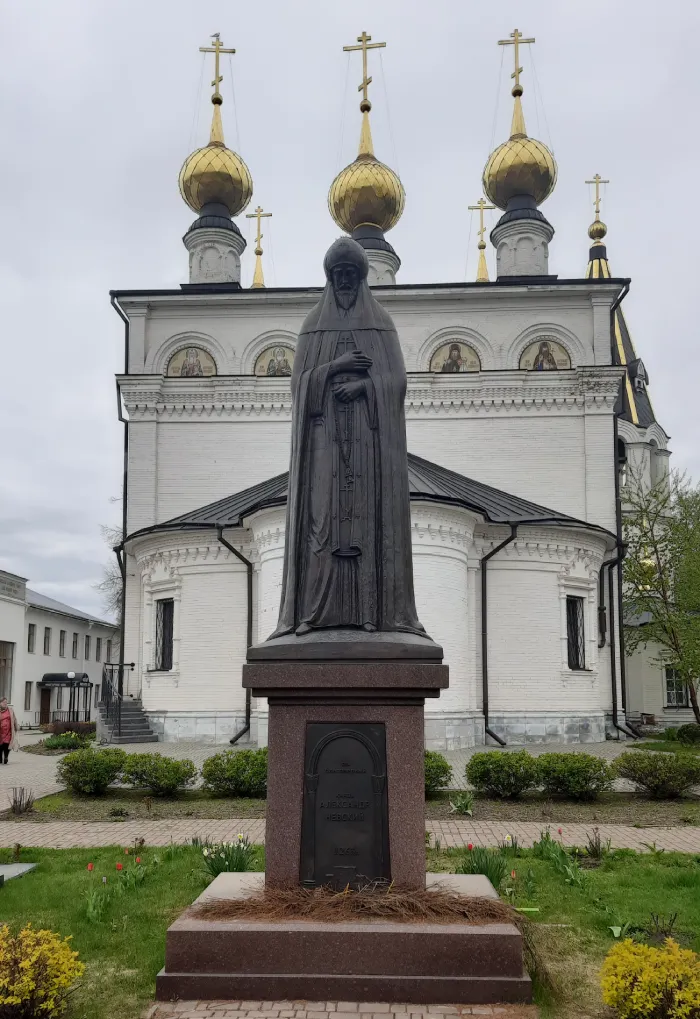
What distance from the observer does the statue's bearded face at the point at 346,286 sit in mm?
6156

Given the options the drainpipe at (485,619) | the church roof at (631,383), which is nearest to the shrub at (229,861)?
the drainpipe at (485,619)

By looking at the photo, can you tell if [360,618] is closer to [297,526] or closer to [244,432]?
[297,526]

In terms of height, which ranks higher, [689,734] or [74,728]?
[689,734]

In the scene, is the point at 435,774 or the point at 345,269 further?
the point at 435,774

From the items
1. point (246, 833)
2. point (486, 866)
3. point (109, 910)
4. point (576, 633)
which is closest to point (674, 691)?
point (576, 633)

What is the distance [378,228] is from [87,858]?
71.7 ft

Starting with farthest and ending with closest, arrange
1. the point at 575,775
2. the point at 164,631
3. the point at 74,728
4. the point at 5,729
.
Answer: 1. the point at 74,728
2. the point at 164,631
3. the point at 5,729
4. the point at 575,775

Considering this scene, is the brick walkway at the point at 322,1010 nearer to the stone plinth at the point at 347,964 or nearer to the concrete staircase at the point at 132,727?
the stone plinth at the point at 347,964

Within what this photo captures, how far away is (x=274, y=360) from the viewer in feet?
77.4

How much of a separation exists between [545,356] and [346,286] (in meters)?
17.7

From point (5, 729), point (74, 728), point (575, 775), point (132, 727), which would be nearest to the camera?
Result: point (575, 775)

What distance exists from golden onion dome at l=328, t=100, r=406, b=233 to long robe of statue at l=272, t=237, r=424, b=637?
68.5 ft

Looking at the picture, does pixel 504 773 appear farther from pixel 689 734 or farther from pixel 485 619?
pixel 689 734

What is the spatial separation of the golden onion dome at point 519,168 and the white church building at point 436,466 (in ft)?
0.18
